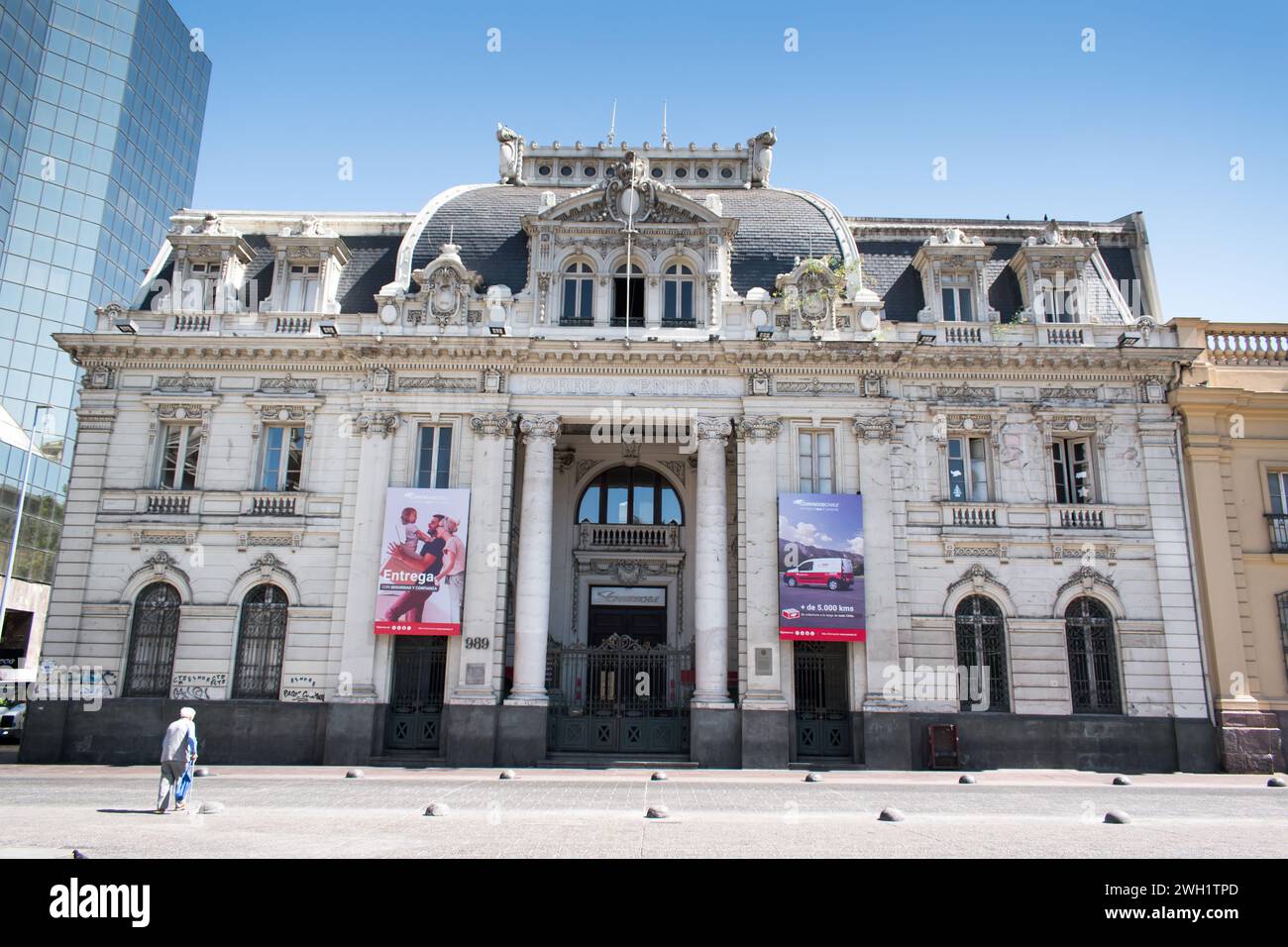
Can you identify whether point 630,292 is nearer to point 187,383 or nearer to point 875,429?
point 875,429

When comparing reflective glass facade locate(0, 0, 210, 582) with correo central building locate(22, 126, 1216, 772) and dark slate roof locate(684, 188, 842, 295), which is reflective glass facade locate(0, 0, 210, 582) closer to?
correo central building locate(22, 126, 1216, 772)

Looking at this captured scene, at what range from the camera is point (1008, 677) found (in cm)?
2533

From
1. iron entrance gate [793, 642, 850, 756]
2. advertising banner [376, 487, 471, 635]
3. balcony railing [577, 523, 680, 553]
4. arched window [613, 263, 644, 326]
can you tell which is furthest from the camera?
balcony railing [577, 523, 680, 553]

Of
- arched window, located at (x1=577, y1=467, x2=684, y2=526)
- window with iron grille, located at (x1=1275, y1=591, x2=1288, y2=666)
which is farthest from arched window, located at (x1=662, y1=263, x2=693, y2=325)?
window with iron grille, located at (x1=1275, y1=591, x2=1288, y2=666)

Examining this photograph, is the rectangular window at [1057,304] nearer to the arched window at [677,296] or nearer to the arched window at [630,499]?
the arched window at [677,296]

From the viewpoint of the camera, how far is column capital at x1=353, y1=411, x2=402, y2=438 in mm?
26875

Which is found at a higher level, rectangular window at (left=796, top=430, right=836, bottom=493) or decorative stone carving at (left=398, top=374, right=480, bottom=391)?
decorative stone carving at (left=398, top=374, right=480, bottom=391)

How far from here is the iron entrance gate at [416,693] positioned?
25406mm

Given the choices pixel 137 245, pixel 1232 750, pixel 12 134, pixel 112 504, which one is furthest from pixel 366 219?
pixel 137 245

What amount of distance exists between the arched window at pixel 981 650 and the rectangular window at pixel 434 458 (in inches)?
651

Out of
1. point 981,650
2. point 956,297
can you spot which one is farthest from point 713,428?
point 981,650

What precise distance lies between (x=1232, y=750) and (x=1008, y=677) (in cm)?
631

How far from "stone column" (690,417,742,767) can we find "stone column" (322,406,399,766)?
31.5 ft

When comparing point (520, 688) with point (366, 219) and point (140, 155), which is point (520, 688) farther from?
point (140, 155)
